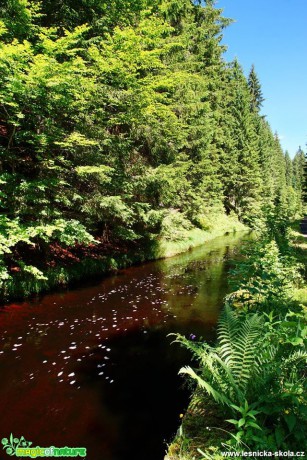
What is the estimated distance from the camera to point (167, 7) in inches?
603

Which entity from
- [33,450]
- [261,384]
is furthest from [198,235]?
[33,450]

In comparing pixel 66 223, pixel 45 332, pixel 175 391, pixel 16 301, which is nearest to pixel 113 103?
pixel 66 223

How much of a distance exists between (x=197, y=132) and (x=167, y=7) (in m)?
8.75

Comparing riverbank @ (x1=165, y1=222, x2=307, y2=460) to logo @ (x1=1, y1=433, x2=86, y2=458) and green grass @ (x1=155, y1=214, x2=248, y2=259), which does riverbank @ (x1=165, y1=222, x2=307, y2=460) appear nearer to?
logo @ (x1=1, y1=433, x2=86, y2=458)

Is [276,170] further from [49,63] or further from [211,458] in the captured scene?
[211,458]

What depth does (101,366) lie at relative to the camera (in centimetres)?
570

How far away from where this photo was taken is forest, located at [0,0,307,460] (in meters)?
3.35

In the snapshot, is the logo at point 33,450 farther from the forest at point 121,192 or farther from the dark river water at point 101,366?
the forest at point 121,192

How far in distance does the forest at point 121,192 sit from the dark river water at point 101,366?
946mm

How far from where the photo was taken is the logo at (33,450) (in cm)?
366

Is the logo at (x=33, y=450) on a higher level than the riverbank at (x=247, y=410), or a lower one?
lower

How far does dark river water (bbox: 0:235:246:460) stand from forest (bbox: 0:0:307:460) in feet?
3.10

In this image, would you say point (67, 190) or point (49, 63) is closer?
point (49, 63)

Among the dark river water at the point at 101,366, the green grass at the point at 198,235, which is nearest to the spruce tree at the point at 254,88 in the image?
the green grass at the point at 198,235
